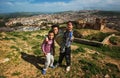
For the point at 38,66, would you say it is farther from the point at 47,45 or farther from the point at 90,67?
the point at 90,67

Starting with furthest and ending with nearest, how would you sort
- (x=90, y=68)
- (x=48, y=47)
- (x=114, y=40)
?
(x=114, y=40), (x=90, y=68), (x=48, y=47)

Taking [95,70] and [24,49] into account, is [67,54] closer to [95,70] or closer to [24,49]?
[95,70]

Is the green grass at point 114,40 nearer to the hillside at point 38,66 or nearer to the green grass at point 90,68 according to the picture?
the hillside at point 38,66

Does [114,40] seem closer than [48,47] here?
No

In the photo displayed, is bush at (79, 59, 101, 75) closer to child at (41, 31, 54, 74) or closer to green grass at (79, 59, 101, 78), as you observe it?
green grass at (79, 59, 101, 78)

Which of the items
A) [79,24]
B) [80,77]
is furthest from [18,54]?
[79,24]

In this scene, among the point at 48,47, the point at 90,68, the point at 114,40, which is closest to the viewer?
the point at 48,47

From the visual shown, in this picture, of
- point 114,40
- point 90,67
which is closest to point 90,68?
point 90,67

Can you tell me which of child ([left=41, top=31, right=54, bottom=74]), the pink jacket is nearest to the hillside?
child ([left=41, top=31, right=54, bottom=74])

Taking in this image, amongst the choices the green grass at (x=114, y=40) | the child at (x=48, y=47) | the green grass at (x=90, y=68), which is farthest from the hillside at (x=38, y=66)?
the green grass at (x=114, y=40)

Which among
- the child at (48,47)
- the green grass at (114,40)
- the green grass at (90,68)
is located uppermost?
the child at (48,47)

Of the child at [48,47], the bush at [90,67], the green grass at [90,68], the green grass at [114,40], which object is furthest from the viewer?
the green grass at [114,40]

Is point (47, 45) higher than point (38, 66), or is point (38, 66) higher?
point (47, 45)

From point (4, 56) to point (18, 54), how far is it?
77 centimetres
